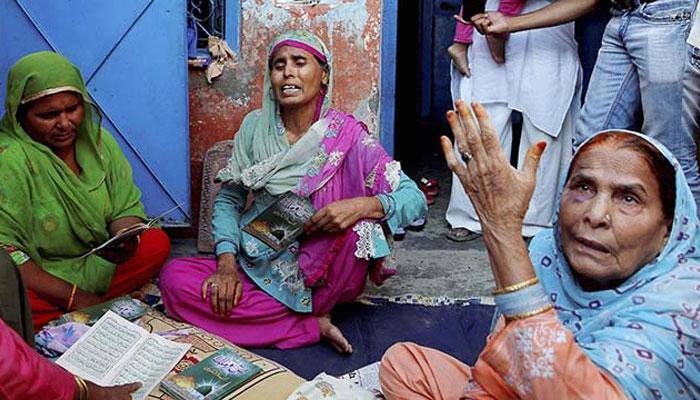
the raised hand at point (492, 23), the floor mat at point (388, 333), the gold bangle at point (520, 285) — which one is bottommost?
the floor mat at point (388, 333)

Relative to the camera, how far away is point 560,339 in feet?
6.05

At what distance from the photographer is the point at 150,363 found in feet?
10.0

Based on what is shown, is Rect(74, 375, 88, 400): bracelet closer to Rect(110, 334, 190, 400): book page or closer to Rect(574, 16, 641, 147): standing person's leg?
Rect(110, 334, 190, 400): book page

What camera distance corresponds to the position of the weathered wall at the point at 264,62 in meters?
4.47

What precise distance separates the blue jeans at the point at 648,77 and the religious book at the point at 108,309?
81.0 inches

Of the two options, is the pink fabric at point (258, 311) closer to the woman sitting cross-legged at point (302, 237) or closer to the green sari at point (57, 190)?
the woman sitting cross-legged at point (302, 237)

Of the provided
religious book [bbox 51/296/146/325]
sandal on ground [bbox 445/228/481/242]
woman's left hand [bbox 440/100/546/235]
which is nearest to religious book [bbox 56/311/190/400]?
religious book [bbox 51/296/146/325]

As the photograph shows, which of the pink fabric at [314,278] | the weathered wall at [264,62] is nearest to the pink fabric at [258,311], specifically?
the pink fabric at [314,278]

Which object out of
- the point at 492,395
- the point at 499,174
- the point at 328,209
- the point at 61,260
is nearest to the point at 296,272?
the point at 328,209

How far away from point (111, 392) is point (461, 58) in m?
2.78

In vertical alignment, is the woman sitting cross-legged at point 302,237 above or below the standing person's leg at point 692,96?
below

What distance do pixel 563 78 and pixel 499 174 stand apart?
9.23 feet

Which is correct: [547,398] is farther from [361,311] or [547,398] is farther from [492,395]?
[361,311]

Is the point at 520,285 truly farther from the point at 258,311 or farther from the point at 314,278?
the point at 258,311
